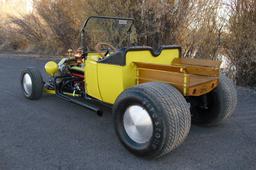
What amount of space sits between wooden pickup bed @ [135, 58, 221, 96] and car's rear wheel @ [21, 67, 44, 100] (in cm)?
226

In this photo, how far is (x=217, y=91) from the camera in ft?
11.9

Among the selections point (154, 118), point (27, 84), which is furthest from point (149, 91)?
point (27, 84)

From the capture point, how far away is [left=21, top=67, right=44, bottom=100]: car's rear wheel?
500 cm

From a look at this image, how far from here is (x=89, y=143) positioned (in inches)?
133

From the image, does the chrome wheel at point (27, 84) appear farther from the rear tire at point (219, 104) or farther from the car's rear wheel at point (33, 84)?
the rear tire at point (219, 104)

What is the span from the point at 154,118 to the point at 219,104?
124 centimetres

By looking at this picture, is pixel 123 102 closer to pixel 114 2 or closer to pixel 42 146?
pixel 42 146

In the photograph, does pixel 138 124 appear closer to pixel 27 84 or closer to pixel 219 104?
pixel 219 104

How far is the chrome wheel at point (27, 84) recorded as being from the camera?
5148 mm

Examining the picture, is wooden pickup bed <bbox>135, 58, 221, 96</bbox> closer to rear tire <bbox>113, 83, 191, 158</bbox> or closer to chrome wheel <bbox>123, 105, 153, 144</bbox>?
rear tire <bbox>113, 83, 191, 158</bbox>

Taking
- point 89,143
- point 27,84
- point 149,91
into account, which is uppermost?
point 149,91

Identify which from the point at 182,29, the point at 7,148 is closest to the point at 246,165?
the point at 7,148

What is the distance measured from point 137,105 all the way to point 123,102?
19cm

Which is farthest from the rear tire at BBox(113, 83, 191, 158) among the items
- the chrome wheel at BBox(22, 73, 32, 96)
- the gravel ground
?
the chrome wheel at BBox(22, 73, 32, 96)
